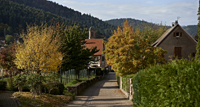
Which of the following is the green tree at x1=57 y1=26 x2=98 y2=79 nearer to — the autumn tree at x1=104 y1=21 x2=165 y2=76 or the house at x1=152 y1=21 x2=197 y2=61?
the autumn tree at x1=104 y1=21 x2=165 y2=76

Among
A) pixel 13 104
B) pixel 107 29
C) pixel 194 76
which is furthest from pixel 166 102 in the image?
pixel 107 29

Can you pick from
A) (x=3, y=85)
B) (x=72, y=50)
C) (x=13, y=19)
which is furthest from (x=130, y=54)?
(x=13, y=19)

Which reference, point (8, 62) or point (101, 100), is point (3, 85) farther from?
point (101, 100)

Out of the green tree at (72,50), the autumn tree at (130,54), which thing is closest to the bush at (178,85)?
the autumn tree at (130,54)

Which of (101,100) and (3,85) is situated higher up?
(3,85)

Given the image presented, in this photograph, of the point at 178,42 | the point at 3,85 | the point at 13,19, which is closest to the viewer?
the point at 3,85

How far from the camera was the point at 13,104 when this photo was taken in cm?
1204

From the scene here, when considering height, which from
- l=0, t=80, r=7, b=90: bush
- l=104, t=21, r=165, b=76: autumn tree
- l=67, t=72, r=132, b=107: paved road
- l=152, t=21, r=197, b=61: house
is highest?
l=152, t=21, r=197, b=61: house

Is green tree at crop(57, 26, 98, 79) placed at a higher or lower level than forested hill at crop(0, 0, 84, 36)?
lower

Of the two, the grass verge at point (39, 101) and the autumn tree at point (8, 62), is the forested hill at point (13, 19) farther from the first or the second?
the grass verge at point (39, 101)

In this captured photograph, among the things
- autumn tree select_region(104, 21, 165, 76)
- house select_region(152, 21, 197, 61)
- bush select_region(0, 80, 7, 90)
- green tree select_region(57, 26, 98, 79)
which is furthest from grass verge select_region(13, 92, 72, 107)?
house select_region(152, 21, 197, 61)

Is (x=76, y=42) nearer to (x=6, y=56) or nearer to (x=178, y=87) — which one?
(x=6, y=56)

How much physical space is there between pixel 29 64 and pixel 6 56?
279 inches

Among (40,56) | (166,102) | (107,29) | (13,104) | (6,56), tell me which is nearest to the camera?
(166,102)
